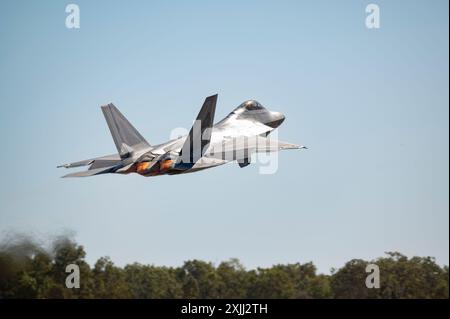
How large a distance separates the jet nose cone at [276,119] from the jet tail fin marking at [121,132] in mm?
13850

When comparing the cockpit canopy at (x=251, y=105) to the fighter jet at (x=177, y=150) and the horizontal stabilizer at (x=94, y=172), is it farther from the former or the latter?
the horizontal stabilizer at (x=94, y=172)

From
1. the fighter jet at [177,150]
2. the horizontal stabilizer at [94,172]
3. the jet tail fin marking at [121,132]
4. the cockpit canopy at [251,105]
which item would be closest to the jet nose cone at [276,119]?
the cockpit canopy at [251,105]

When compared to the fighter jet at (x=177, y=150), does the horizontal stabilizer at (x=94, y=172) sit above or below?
below

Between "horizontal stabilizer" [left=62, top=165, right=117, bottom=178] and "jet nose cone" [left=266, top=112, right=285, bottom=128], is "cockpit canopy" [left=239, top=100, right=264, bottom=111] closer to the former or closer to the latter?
"jet nose cone" [left=266, top=112, right=285, bottom=128]

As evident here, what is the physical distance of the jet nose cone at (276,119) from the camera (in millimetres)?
63938

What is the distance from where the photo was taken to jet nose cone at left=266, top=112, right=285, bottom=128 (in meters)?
63.9

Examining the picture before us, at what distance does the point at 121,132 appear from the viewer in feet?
173

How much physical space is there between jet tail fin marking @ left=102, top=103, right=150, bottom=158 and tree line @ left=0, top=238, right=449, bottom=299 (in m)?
17.9

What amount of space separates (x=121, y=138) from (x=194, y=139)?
4.82m

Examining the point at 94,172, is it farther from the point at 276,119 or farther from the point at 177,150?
the point at 276,119
